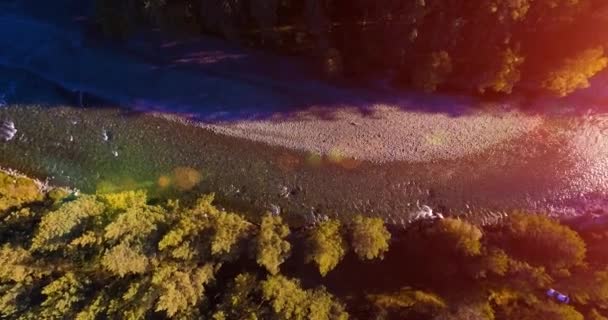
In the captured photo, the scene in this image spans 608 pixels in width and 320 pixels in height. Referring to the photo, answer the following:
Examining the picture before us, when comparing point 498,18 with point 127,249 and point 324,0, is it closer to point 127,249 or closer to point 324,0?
point 324,0

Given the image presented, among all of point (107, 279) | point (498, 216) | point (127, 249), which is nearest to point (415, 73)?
point (498, 216)

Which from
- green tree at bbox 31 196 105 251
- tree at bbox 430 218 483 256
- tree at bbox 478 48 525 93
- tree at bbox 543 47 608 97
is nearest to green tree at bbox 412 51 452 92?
tree at bbox 478 48 525 93

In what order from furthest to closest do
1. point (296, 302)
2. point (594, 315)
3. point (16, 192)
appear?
1. point (16, 192)
2. point (594, 315)
3. point (296, 302)

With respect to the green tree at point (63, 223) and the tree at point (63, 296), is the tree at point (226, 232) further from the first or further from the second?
the tree at point (63, 296)

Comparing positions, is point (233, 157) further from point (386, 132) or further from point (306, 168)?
point (386, 132)

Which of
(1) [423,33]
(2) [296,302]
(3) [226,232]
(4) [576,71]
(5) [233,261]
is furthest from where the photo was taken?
(5) [233,261]

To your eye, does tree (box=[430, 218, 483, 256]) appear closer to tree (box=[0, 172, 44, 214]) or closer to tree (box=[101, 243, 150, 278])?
tree (box=[101, 243, 150, 278])

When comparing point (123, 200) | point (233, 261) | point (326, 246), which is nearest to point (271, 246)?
point (326, 246)

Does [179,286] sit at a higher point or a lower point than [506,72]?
A: lower
